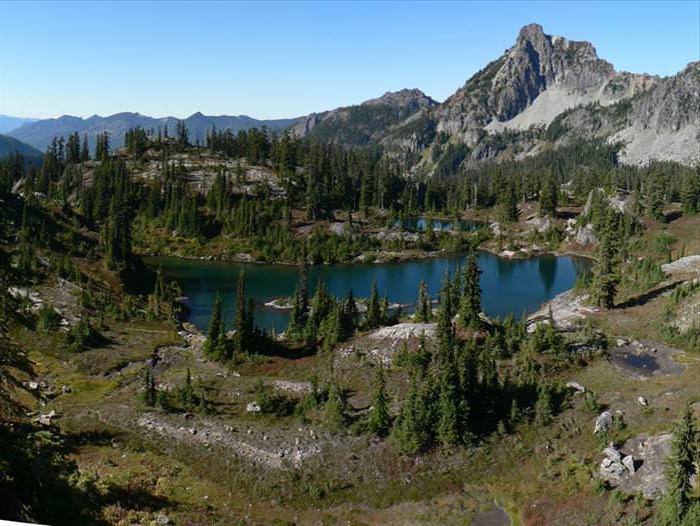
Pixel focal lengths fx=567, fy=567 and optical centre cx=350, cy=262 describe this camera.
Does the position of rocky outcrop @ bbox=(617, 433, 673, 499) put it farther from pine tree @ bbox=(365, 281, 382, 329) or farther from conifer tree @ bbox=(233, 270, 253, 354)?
conifer tree @ bbox=(233, 270, 253, 354)

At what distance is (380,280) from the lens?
461 feet

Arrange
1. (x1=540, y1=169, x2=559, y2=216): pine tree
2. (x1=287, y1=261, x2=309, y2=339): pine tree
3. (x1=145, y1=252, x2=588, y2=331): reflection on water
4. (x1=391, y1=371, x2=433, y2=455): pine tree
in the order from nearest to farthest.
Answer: (x1=391, y1=371, x2=433, y2=455): pine tree
(x1=287, y1=261, x2=309, y2=339): pine tree
(x1=145, y1=252, x2=588, y2=331): reflection on water
(x1=540, y1=169, x2=559, y2=216): pine tree

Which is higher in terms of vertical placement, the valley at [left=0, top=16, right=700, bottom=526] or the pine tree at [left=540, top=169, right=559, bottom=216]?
the pine tree at [left=540, top=169, right=559, bottom=216]

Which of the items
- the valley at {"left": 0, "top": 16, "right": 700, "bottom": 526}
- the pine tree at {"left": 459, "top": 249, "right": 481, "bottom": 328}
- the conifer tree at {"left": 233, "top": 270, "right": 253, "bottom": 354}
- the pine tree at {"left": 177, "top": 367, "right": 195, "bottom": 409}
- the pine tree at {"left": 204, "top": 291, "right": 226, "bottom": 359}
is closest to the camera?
the valley at {"left": 0, "top": 16, "right": 700, "bottom": 526}

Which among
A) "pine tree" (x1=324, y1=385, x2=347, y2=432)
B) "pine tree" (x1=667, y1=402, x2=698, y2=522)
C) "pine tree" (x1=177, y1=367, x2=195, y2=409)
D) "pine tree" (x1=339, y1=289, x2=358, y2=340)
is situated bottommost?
"pine tree" (x1=177, y1=367, x2=195, y2=409)

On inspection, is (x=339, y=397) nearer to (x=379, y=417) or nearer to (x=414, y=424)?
(x=379, y=417)

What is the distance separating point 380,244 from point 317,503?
13262 cm

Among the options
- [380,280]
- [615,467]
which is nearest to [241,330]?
[615,467]

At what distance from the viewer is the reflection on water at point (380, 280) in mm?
113812

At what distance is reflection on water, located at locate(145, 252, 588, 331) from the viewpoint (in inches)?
4481

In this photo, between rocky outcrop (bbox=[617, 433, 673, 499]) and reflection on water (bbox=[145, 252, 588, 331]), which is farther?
reflection on water (bbox=[145, 252, 588, 331])

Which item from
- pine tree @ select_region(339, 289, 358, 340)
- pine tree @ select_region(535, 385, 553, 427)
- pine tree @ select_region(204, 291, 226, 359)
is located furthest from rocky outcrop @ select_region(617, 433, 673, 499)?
pine tree @ select_region(204, 291, 226, 359)

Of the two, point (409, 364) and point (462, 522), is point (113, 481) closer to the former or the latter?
point (462, 522)

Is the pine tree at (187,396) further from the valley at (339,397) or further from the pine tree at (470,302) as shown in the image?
the pine tree at (470,302)
